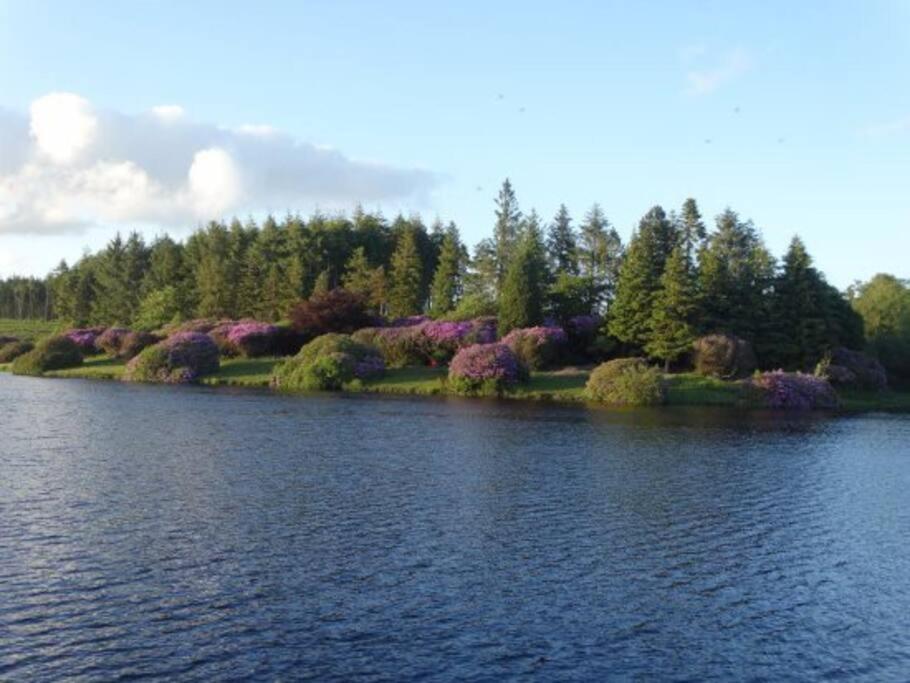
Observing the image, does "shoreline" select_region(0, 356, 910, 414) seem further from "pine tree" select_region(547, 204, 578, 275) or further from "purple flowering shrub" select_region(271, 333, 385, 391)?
"pine tree" select_region(547, 204, 578, 275)

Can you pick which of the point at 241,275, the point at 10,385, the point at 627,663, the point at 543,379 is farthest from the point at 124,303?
the point at 627,663

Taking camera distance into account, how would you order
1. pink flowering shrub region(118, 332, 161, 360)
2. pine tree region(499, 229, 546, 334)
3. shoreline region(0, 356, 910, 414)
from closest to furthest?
shoreline region(0, 356, 910, 414), pine tree region(499, 229, 546, 334), pink flowering shrub region(118, 332, 161, 360)

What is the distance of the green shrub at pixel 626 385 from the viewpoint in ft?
221

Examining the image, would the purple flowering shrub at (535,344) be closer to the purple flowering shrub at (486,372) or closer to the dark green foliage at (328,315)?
the purple flowering shrub at (486,372)

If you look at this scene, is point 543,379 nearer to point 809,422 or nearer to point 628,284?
point 628,284

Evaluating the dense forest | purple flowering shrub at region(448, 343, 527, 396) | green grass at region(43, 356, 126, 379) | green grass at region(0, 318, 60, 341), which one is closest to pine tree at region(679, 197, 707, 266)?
the dense forest

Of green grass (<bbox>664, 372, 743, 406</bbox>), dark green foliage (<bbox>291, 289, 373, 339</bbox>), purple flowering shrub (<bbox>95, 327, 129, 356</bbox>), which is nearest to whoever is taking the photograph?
green grass (<bbox>664, 372, 743, 406</bbox>)

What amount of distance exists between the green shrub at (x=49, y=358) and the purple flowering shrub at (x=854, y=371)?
7914cm

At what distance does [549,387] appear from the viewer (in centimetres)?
7331

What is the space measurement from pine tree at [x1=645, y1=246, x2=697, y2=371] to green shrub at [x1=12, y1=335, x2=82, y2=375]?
6288 centimetres

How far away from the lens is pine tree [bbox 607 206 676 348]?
7981cm

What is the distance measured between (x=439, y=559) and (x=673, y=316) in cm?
6019

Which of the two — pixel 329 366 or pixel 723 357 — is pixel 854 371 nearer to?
pixel 723 357

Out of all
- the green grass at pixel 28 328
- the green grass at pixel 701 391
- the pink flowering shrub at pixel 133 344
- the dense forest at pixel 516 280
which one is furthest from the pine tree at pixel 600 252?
the green grass at pixel 28 328
